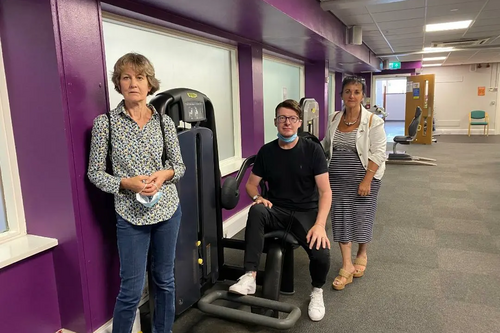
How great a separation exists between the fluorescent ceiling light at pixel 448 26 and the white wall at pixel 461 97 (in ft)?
22.5

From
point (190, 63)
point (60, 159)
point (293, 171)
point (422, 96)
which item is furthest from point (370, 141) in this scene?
point (422, 96)

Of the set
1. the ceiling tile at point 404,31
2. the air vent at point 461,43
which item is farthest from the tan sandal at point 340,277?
the air vent at point 461,43

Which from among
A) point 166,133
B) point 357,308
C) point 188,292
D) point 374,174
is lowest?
point 357,308

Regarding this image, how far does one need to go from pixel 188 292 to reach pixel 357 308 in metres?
1.02

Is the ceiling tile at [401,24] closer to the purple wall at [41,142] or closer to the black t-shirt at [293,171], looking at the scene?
the black t-shirt at [293,171]

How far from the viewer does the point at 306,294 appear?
248 cm

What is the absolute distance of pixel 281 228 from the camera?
2.29m

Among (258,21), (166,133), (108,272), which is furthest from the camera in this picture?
(258,21)

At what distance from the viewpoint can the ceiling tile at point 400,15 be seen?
4.34m

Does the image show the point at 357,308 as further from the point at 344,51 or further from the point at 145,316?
the point at 344,51

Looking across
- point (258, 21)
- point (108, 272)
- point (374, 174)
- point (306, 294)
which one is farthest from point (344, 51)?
point (108, 272)

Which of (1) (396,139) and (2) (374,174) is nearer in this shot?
(2) (374,174)

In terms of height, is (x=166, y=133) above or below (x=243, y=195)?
above

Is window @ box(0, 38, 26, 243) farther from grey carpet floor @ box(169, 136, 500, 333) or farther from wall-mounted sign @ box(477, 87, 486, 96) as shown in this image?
wall-mounted sign @ box(477, 87, 486, 96)
